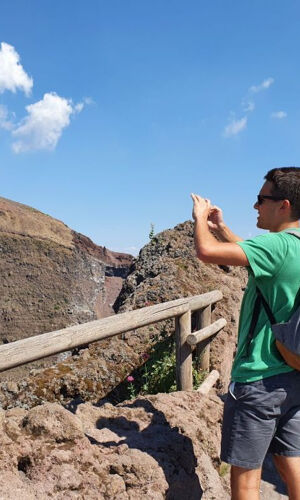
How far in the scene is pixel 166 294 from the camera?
231 inches

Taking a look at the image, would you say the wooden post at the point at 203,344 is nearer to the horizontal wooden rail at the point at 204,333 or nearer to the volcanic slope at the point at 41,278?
the horizontal wooden rail at the point at 204,333

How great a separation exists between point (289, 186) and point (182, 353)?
8.64ft

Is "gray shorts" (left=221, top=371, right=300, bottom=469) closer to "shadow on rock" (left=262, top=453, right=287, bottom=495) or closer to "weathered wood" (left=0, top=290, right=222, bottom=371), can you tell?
"weathered wood" (left=0, top=290, right=222, bottom=371)

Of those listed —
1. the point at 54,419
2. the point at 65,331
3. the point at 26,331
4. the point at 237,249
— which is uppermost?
the point at 237,249

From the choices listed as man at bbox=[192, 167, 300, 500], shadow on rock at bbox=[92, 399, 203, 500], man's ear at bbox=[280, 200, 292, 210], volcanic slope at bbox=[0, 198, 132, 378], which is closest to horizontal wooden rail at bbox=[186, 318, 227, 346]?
shadow on rock at bbox=[92, 399, 203, 500]

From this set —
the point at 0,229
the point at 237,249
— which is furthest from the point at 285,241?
the point at 0,229

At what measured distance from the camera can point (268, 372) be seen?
2010 mm

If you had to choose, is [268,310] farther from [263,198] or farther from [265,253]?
[263,198]

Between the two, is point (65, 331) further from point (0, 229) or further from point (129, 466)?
point (0, 229)

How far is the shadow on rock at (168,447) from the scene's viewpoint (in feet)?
8.75

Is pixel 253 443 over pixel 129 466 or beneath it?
over

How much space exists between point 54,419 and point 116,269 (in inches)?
2310

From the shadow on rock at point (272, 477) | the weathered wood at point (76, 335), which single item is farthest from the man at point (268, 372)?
the shadow on rock at point (272, 477)

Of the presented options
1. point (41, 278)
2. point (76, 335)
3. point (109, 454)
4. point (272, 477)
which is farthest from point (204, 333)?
point (41, 278)
